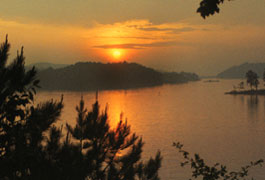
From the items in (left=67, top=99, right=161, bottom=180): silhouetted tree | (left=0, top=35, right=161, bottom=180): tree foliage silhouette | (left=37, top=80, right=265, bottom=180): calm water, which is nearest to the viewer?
(left=0, top=35, right=161, bottom=180): tree foliage silhouette

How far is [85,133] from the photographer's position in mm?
Result: 13836

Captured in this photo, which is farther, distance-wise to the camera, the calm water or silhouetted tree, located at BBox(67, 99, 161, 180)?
the calm water

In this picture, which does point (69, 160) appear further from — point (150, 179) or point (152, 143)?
point (152, 143)

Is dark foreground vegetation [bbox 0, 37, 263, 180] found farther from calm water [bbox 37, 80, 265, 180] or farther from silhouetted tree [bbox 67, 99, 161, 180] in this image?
calm water [bbox 37, 80, 265, 180]

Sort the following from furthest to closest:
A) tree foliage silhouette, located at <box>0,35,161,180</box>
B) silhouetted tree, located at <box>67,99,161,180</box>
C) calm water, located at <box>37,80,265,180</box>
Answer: calm water, located at <box>37,80,265,180</box>, silhouetted tree, located at <box>67,99,161,180</box>, tree foliage silhouette, located at <box>0,35,161,180</box>

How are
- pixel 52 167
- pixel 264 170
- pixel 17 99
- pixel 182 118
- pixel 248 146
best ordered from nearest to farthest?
pixel 17 99, pixel 52 167, pixel 264 170, pixel 248 146, pixel 182 118

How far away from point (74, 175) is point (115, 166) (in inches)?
235

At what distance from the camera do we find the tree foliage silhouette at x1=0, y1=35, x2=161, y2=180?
4691 millimetres

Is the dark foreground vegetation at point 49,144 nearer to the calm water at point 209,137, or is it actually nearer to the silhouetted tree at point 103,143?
the silhouetted tree at point 103,143

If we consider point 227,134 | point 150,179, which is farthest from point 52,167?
point 227,134

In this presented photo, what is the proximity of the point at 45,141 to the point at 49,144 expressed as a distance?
1.13 feet

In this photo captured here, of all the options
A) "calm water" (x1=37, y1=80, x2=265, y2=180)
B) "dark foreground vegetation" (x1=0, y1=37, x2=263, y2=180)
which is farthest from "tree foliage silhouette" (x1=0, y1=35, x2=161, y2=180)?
"calm water" (x1=37, y1=80, x2=265, y2=180)

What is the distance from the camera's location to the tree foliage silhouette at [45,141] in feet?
15.4

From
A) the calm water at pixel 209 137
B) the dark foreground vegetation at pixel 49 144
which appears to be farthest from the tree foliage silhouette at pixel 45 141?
the calm water at pixel 209 137
